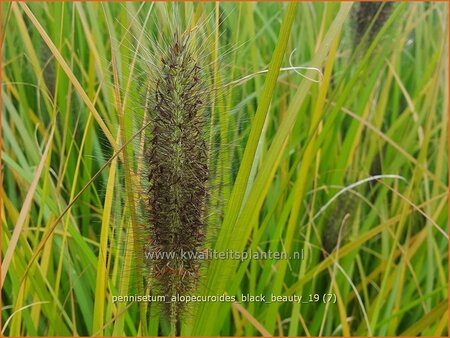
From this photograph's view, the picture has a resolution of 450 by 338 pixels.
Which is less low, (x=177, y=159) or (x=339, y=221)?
(x=177, y=159)

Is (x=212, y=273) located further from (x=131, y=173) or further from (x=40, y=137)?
(x=40, y=137)

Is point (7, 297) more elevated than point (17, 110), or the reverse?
point (17, 110)

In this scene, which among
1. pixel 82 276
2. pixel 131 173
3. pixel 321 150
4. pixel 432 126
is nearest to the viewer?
pixel 131 173

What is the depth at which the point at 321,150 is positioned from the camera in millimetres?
1133

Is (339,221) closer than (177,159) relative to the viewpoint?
No

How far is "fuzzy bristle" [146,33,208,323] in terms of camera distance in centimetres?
72

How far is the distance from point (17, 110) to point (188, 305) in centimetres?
54

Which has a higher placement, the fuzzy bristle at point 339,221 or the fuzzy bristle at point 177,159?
the fuzzy bristle at point 177,159

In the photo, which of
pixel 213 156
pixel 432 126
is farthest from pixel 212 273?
pixel 432 126

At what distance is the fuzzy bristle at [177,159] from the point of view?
724 mm

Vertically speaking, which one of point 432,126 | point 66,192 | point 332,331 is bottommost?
point 332,331

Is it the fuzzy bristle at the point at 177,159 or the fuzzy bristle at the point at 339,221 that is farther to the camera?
the fuzzy bristle at the point at 339,221

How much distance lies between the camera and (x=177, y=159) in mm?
734

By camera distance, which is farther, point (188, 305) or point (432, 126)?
point (432, 126)
